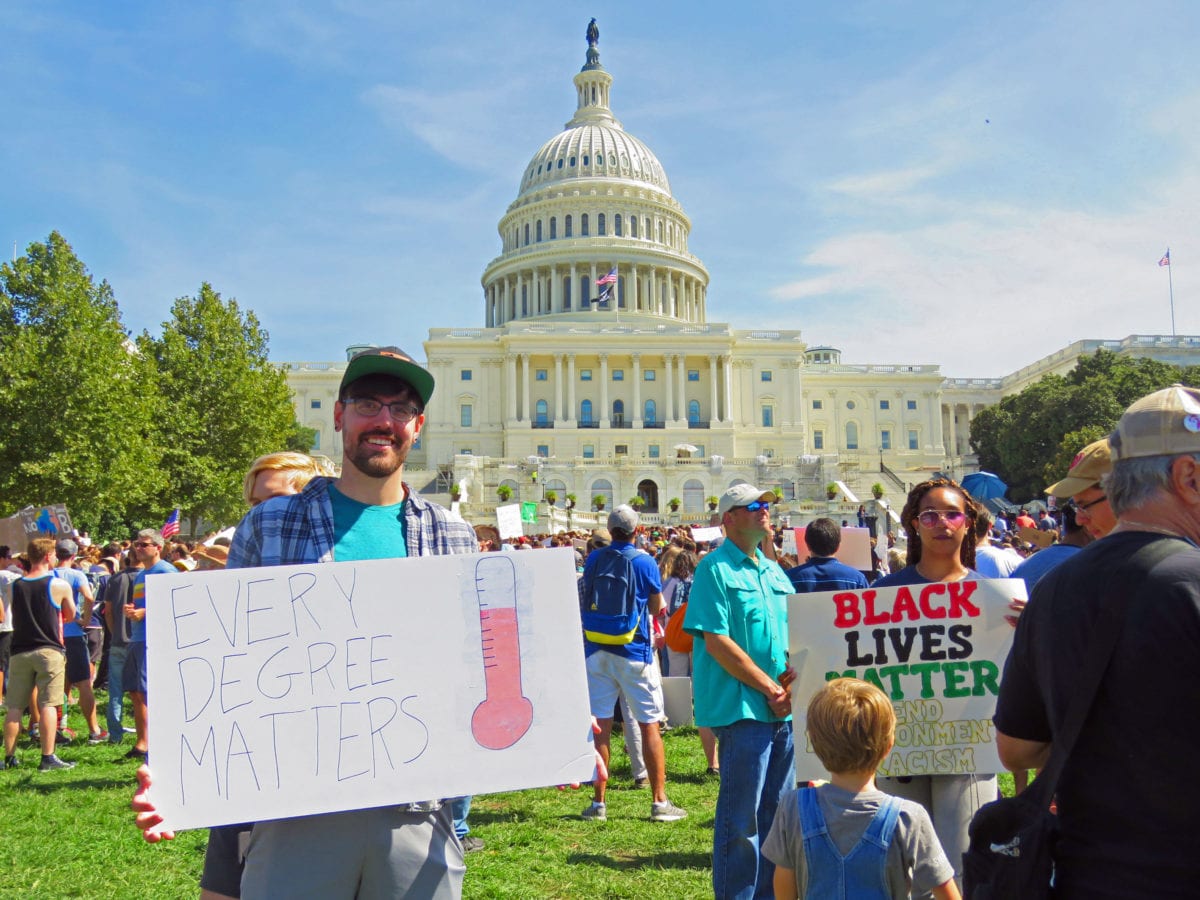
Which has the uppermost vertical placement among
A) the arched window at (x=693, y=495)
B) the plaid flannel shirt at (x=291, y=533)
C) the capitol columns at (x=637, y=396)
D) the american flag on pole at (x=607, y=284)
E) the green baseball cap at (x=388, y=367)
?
the american flag on pole at (x=607, y=284)

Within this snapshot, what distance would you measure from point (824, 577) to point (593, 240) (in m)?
85.1

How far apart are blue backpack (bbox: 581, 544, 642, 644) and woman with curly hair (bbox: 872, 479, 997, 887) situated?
2992 mm

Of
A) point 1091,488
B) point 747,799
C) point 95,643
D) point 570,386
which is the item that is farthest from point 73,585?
point 570,386

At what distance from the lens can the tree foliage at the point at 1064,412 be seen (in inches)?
2263

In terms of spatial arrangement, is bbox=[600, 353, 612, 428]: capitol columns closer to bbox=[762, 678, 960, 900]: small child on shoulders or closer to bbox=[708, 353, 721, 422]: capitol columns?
bbox=[708, 353, 721, 422]: capitol columns

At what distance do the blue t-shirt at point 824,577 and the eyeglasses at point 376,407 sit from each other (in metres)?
3.78

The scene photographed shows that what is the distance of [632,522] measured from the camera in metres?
7.97

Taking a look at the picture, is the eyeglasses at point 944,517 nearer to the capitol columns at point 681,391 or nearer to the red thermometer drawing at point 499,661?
the red thermometer drawing at point 499,661

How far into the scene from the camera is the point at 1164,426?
2691 millimetres

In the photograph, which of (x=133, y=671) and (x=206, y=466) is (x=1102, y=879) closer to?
(x=133, y=671)

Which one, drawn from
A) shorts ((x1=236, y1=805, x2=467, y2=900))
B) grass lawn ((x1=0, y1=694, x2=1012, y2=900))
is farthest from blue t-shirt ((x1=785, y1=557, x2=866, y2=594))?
shorts ((x1=236, y1=805, x2=467, y2=900))

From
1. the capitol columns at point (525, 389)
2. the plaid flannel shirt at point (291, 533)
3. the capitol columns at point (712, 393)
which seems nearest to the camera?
the plaid flannel shirt at point (291, 533)

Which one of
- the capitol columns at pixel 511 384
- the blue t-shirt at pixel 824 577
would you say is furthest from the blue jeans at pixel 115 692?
the capitol columns at pixel 511 384

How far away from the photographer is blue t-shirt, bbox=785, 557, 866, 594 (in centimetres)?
661
